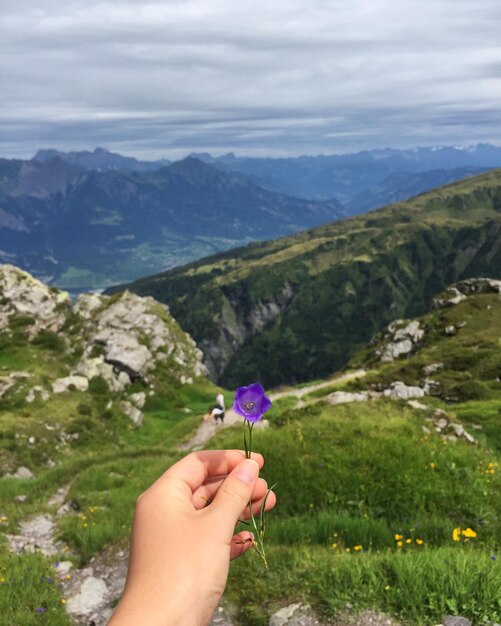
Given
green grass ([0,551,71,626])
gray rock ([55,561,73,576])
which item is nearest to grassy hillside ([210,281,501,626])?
green grass ([0,551,71,626])

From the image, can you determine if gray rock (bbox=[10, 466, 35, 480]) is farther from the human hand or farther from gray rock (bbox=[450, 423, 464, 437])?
the human hand

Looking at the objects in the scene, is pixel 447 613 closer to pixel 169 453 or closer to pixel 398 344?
pixel 169 453

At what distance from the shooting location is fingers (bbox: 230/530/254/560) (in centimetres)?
293

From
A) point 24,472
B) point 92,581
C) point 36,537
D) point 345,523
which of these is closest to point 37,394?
point 24,472

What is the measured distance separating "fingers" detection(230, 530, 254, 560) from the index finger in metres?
0.43

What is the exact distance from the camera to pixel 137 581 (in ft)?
8.32

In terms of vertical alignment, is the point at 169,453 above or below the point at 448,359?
above

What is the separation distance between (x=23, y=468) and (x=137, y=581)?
26.0 m

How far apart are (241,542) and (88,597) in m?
6.68

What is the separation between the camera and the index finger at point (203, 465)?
301cm

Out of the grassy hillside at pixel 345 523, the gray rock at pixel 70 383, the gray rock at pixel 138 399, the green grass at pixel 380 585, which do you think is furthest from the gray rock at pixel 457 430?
the gray rock at pixel 138 399

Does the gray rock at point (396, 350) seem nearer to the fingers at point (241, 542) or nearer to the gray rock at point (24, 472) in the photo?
the gray rock at point (24, 472)

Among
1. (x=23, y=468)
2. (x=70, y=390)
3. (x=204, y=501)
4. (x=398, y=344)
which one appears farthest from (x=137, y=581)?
(x=398, y=344)

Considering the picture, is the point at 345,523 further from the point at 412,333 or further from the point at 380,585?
the point at 412,333
